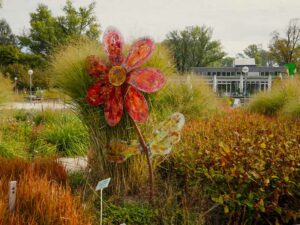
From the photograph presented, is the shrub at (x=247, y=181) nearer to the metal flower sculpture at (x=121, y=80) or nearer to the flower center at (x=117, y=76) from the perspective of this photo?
the metal flower sculpture at (x=121, y=80)

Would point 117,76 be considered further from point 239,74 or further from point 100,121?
point 239,74

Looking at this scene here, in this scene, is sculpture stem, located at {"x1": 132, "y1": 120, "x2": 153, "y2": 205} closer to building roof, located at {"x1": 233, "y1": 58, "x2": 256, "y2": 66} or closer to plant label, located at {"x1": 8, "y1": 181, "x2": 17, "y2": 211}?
plant label, located at {"x1": 8, "y1": 181, "x2": 17, "y2": 211}

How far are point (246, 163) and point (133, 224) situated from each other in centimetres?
100

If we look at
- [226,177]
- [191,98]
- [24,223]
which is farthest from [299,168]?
[191,98]

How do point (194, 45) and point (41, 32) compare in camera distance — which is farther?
point (194, 45)

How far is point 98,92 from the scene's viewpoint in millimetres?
2902

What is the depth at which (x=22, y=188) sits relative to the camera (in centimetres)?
226

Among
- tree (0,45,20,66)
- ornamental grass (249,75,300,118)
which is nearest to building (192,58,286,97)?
tree (0,45,20,66)

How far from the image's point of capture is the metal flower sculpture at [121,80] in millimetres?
2811

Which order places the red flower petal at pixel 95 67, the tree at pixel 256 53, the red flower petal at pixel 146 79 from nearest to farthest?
the red flower petal at pixel 146 79 < the red flower petal at pixel 95 67 < the tree at pixel 256 53

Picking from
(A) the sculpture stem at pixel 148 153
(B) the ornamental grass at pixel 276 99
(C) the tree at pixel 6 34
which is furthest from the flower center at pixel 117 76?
(C) the tree at pixel 6 34

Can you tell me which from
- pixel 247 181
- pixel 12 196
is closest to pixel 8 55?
pixel 12 196

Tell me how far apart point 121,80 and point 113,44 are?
33cm

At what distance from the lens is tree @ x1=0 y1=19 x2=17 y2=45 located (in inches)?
2116
